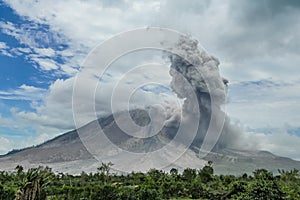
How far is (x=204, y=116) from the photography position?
419 feet

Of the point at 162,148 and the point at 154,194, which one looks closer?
the point at 154,194

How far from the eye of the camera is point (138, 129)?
183 m

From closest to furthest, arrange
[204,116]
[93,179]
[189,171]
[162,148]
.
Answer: [189,171], [93,179], [204,116], [162,148]

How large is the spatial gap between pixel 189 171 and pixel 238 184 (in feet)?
83.8

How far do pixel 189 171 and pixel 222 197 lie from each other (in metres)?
23.8

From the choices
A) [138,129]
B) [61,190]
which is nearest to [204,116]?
[138,129]

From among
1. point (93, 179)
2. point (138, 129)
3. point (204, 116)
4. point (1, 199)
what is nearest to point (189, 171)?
point (93, 179)

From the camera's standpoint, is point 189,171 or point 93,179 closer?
point 189,171

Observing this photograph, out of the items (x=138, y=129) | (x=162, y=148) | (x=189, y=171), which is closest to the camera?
(x=189, y=171)

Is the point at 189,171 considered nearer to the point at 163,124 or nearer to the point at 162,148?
the point at 163,124

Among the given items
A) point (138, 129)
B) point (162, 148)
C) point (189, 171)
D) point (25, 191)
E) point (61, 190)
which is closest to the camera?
point (25, 191)

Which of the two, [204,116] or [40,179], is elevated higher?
[204,116]

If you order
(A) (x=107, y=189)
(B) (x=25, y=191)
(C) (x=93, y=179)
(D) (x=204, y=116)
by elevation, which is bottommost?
(B) (x=25, y=191)

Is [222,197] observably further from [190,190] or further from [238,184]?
[190,190]
